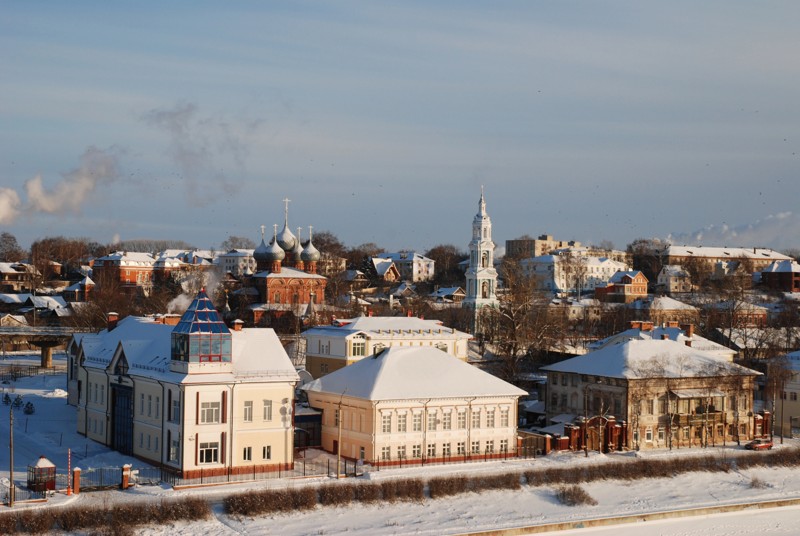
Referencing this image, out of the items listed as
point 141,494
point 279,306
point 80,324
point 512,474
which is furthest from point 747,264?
point 141,494

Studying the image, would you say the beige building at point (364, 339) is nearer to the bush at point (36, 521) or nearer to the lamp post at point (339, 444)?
the lamp post at point (339, 444)

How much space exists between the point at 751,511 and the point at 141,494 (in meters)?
22.8

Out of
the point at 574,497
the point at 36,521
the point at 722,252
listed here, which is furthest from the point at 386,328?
the point at 722,252

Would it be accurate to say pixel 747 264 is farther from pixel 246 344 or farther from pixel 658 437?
pixel 246 344

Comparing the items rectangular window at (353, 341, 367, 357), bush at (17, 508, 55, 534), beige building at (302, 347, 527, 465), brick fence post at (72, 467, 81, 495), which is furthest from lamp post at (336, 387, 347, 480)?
rectangular window at (353, 341, 367, 357)

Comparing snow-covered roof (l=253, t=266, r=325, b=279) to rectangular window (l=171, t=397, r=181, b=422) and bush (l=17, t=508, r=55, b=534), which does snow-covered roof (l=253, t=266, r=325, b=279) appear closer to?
rectangular window (l=171, t=397, r=181, b=422)

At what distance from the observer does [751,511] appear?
43.5m

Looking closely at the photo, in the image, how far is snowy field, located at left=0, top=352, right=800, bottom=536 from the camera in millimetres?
37188

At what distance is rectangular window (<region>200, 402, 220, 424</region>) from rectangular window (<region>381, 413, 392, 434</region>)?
7.06 meters

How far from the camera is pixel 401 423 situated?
45.5 m

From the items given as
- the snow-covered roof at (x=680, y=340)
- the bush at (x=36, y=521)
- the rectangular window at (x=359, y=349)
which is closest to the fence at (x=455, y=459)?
the bush at (x=36, y=521)

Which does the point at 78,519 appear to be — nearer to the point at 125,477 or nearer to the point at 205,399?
the point at 125,477

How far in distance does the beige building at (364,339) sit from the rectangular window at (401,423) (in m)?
15.4

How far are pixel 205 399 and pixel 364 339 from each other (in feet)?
75.8
